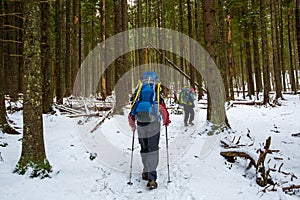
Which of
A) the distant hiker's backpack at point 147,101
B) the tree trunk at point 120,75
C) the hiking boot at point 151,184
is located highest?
the tree trunk at point 120,75

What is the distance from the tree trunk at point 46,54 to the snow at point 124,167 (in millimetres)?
1522

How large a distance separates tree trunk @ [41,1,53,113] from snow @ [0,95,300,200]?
152 cm

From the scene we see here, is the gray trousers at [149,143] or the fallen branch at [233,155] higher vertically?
the gray trousers at [149,143]

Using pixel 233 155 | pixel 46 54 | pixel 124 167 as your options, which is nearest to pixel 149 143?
pixel 124 167

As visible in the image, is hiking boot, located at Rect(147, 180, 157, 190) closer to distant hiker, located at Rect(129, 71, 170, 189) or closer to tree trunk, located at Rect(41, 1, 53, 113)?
distant hiker, located at Rect(129, 71, 170, 189)

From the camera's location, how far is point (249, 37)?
78.8ft

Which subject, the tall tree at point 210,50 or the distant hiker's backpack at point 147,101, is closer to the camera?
the distant hiker's backpack at point 147,101

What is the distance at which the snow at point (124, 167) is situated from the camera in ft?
15.2

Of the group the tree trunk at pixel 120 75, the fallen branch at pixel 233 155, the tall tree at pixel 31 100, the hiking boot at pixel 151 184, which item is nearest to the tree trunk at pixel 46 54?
the tree trunk at pixel 120 75

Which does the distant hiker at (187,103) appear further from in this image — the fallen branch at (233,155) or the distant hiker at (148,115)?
the distant hiker at (148,115)

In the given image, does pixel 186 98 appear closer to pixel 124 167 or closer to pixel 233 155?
pixel 233 155

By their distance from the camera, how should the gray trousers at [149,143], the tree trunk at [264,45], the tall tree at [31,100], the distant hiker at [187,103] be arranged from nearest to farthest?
the tall tree at [31,100] < the gray trousers at [149,143] < the distant hiker at [187,103] < the tree trunk at [264,45]

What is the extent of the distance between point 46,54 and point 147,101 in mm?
7567

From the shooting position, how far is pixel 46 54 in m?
11.0
